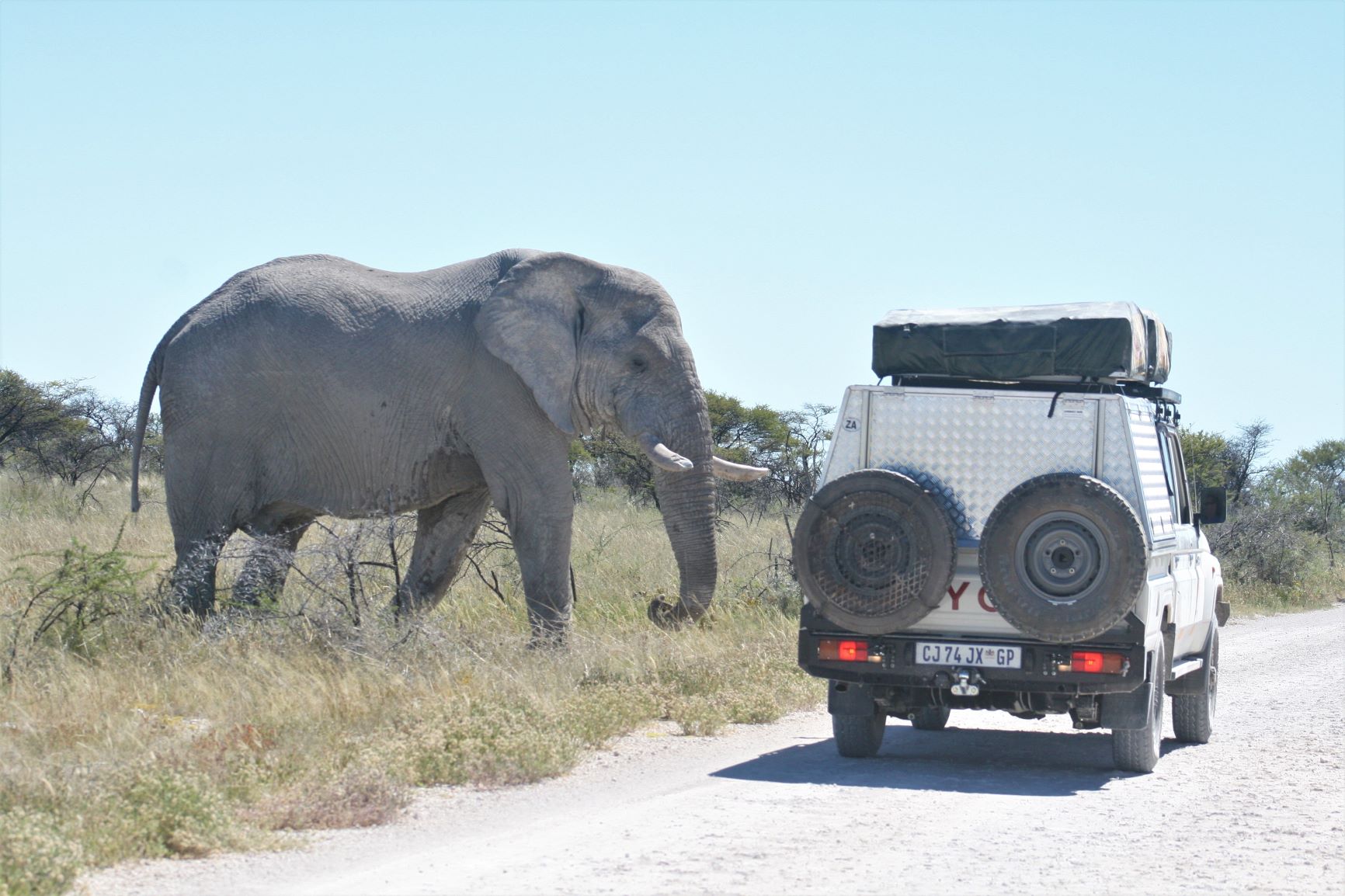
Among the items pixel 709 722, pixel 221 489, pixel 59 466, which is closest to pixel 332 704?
pixel 709 722

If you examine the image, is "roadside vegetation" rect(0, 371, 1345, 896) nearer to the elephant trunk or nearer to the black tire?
the elephant trunk

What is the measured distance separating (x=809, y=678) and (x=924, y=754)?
2.43 metres

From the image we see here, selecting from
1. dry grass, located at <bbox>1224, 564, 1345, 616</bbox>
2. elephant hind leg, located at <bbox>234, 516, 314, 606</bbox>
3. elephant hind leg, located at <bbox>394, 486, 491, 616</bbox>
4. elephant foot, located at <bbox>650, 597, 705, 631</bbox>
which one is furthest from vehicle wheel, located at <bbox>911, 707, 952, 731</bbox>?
dry grass, located at <bbox>1224, 564, 1345, 616</bbox>

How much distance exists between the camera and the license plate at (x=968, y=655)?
881cm

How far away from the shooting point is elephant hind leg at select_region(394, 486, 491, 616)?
44.0 ft

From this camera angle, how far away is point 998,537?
8602 mm

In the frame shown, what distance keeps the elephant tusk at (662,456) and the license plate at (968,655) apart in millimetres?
3515

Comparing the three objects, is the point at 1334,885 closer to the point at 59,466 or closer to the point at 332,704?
the point at 332,704

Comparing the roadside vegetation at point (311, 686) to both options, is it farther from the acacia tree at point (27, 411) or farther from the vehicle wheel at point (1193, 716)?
the acacia tree at point (27, 411)

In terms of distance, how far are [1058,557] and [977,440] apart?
903mm

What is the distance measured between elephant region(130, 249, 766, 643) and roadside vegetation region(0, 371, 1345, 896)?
0.44m

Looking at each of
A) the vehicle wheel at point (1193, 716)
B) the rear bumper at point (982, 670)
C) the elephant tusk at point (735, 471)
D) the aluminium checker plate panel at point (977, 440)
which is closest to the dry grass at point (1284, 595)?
the elephant tusk at point (735, 471)

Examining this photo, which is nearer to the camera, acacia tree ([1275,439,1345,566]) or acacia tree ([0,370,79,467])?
acacia tree ([0,370,79,467])

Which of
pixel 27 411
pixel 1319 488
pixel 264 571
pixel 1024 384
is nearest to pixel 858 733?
pixel 1024 384
